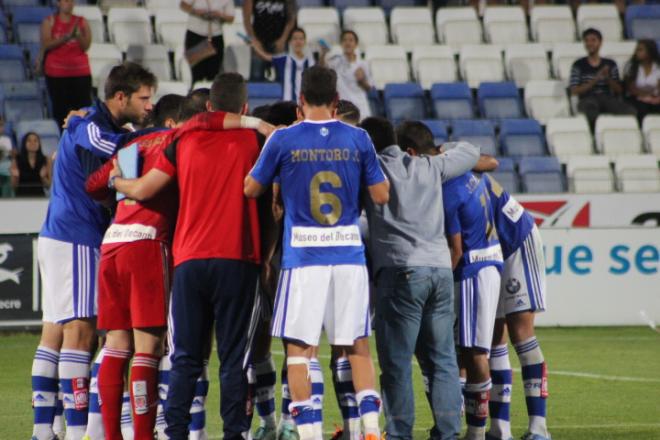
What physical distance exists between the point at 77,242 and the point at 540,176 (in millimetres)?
10182

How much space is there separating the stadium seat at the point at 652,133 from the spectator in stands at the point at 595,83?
0.28 m

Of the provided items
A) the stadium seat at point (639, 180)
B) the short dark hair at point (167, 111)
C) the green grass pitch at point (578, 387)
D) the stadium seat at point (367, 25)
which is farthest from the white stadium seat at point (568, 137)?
the short dark hair at point (167, 111)

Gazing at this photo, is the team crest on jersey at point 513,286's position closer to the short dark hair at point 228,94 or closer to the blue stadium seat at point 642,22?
the short dark hair at point 228,94

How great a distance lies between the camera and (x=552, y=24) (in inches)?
828

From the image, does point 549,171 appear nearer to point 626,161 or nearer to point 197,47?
point 626,161

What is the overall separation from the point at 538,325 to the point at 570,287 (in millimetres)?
634

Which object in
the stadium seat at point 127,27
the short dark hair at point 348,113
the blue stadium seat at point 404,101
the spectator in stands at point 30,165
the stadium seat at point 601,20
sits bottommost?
the short dark hair at point 348,113

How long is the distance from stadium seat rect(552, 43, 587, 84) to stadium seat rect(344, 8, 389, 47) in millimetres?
2655

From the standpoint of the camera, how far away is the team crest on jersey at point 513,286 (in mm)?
8797

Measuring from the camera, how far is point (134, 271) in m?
7.52

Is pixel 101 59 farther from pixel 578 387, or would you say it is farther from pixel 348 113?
pixel 348 113

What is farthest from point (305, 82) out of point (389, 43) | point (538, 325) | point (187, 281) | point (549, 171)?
point (389, 43)

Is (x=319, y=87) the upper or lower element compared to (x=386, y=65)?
lower

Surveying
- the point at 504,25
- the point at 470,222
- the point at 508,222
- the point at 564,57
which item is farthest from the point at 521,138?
the point at 470,222
